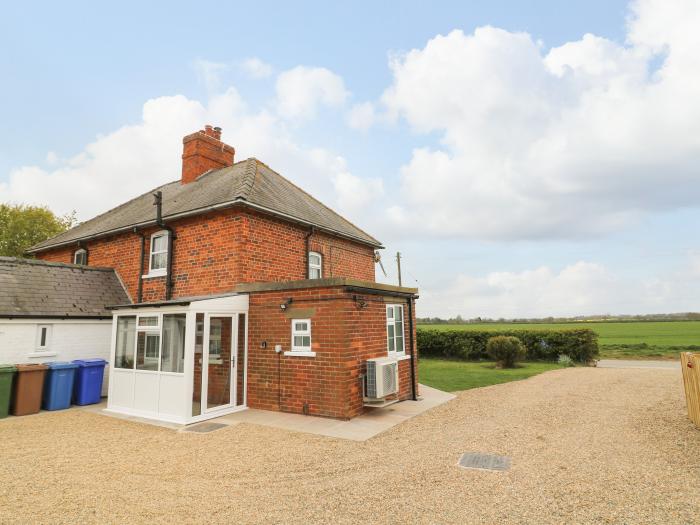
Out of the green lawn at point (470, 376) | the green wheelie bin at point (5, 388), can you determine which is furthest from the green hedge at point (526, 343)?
the green wheelie bin at point (5, 388)

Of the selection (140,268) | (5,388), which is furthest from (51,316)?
(140,268)

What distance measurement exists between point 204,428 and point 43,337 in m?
6.82

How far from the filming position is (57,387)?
10109 mm

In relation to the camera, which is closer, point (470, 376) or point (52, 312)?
point (52, 312)

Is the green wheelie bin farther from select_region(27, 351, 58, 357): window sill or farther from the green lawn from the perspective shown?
the green lawn

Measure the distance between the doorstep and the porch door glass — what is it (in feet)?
2.69

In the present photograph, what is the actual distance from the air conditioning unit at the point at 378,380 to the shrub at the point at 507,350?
11.6 meters

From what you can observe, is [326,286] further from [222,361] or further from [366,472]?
[366,472]

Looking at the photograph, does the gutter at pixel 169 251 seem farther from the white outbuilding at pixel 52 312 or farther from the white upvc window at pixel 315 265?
the white upvc window at pixel 315 265

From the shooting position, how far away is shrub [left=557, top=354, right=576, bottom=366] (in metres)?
19.6

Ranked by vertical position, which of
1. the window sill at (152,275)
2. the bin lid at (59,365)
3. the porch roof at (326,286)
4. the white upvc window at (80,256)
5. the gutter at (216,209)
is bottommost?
the bin lid at (59,365)

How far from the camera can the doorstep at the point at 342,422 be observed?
766 cm

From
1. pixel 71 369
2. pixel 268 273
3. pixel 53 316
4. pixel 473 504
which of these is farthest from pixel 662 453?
pixel 53 316

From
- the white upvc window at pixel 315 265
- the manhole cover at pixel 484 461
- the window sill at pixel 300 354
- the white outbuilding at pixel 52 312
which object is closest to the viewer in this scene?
the manhole cover at pixel 484 461
